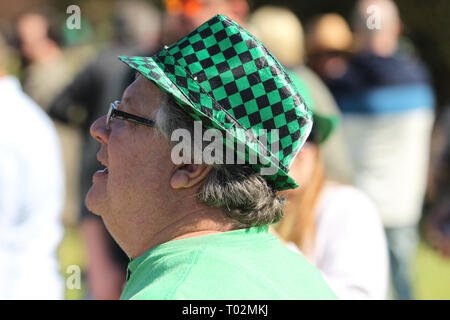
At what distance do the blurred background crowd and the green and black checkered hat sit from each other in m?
1.14

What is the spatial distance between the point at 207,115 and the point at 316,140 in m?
1.60

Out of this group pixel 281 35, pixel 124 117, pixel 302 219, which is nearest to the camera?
pixel 124 117

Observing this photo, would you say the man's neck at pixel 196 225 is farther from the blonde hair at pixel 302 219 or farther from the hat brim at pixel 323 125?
the hat brim at pixel 323 125

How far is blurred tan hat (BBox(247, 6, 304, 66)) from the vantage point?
513 centimetres

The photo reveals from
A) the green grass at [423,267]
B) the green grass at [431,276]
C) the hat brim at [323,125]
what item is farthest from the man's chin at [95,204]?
the green grass at [431,276]

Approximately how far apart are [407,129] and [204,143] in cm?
429

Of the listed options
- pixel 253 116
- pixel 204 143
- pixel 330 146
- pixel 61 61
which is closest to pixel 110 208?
pixel 204 143

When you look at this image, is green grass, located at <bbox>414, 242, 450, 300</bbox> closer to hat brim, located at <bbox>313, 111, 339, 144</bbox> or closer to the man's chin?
hat brim, located at <bbox>313, 111, 339, 144</bbox>

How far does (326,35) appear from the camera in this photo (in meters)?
6.42

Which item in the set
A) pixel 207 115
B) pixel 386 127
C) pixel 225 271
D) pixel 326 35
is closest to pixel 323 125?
pixel 207 115

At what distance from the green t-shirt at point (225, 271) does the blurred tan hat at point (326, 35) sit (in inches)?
184

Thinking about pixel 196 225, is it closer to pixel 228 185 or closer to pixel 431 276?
pixel 228 185

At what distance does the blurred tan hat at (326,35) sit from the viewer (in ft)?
21.0

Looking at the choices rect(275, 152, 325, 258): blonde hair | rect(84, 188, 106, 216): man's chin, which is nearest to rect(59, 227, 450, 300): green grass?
rect(275, 152, 325, 258): blonde hair
